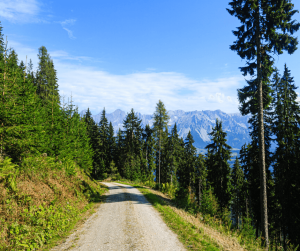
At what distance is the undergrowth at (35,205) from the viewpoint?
725cm

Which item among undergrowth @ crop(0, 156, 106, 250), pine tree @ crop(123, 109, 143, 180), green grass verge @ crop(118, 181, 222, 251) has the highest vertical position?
pine tree @ crop(123, 109, 143, 180)

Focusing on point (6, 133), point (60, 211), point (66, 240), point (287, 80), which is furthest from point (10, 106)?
point (287, 80)

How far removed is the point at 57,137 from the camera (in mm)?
17844

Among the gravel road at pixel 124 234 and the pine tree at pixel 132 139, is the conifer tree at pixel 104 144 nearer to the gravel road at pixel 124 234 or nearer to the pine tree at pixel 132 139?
the pine tree at pixel 132 139

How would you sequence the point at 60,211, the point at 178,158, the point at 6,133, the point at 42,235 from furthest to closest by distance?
the point at 178,158, the point at 60,211, the point at 6,133, the point at 42,235

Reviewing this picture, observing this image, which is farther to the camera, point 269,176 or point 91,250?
point 269,176

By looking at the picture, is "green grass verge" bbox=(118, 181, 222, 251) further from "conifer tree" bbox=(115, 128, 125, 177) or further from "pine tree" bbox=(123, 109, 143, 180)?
"conifer tree" bbox=(115, 128, 125, 177)

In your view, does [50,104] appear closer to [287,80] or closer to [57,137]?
[57,137]

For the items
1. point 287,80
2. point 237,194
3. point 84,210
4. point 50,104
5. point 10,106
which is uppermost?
point 287,80

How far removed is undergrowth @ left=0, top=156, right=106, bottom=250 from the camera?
23.8ft

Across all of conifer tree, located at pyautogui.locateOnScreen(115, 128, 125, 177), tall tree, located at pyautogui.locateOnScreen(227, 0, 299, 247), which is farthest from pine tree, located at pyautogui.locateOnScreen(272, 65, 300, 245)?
conifer tree, located at pyautogui.locateOnScreen(115, 128, 125, 177)

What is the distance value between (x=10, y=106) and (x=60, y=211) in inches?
273

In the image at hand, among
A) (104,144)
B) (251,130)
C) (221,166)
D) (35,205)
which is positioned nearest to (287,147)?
(251,130)

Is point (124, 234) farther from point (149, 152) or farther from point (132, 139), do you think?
point (132, 139)
